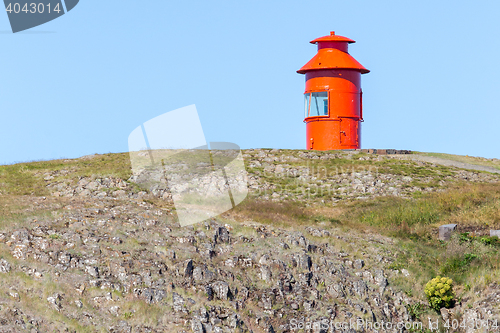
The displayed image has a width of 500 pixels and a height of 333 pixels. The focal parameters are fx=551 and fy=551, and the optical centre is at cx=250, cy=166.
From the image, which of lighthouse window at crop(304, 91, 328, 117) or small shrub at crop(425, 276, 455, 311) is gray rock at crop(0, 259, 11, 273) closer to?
small shrub at crop(425, 276, 455, 311)

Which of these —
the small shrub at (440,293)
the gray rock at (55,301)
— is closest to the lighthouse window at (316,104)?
the small shrub at (440,293)

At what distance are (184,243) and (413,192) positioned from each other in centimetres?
1483

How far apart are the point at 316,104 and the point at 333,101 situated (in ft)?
4.02

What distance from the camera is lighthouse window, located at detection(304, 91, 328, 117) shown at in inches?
1428

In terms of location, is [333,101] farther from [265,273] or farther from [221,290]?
[221,290]

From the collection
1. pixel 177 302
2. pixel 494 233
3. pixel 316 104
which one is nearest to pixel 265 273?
pixel 177 302

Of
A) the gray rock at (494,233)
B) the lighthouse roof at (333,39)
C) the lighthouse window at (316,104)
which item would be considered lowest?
the gray rock at (494,233)

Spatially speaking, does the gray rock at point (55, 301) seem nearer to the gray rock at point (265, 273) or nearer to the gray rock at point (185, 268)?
the gray rock at point (185, 268)

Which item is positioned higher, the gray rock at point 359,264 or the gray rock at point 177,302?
the gray rock at point 359,264

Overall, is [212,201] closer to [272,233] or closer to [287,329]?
[272,233]

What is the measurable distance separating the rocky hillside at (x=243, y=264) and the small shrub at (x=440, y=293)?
0.26 metres

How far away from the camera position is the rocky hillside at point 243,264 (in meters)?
16.1

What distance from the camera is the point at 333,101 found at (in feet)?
118

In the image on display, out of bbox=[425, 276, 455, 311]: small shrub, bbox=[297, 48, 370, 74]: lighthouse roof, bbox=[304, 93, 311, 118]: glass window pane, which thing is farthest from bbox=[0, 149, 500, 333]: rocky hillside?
bbox=[297, 48, 370, 74]: lighthouse roof
